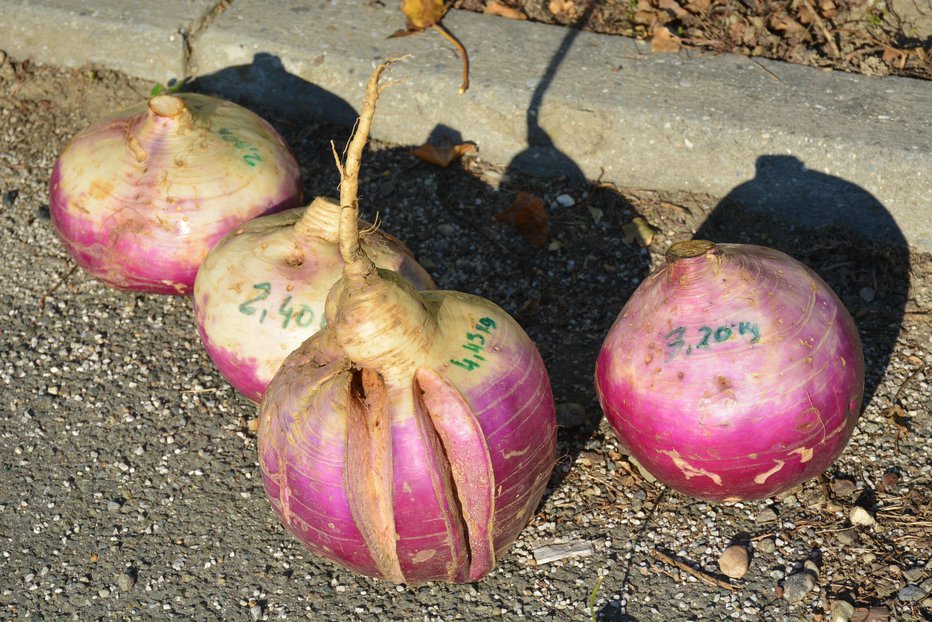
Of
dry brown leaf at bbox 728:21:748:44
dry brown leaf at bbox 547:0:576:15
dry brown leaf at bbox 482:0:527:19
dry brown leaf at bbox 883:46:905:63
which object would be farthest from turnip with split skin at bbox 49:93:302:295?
dry brown leaf at bbox 883:46:905:63

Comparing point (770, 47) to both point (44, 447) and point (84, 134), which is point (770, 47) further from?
point (44, 447)

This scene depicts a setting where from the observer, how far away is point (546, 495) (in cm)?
331

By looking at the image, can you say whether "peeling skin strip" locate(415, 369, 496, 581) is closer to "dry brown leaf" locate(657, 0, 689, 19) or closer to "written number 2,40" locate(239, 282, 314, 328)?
"written number 2,40" locate(239, 282, 314, 328)

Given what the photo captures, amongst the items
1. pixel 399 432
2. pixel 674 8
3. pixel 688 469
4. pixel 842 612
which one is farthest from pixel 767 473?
pixel 674 8

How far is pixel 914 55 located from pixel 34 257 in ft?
12.1

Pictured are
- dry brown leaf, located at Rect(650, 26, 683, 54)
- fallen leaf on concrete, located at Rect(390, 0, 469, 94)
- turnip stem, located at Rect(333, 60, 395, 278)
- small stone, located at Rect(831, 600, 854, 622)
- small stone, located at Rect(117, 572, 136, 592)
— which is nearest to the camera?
turnip stem, located at Rect(333, 60, 395, 278)

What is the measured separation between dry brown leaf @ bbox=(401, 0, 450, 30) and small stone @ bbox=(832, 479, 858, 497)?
8.49 feet

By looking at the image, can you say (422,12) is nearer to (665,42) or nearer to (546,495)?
(665,42)

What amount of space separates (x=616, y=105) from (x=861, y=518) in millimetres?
1809

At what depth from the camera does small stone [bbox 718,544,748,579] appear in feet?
9.95

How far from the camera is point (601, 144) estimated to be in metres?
4.17

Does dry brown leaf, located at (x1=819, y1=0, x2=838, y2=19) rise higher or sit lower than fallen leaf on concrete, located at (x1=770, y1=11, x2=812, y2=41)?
higher

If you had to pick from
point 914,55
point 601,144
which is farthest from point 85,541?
point 914,55

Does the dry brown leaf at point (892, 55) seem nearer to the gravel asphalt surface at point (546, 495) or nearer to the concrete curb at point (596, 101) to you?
the concrete curb at point (596, 101)
